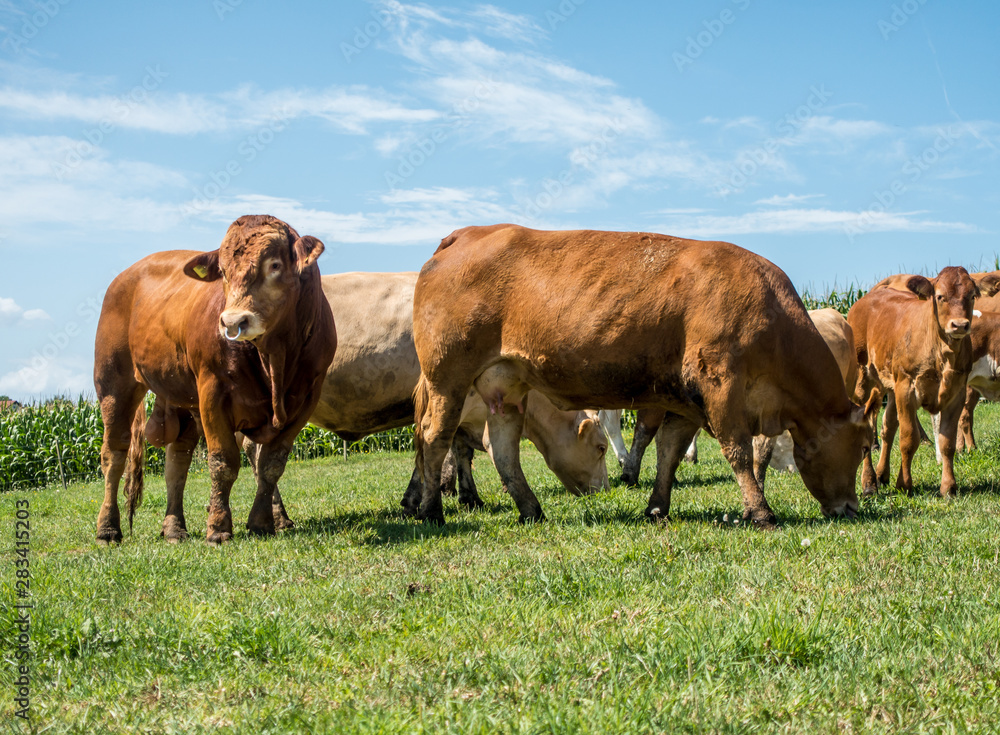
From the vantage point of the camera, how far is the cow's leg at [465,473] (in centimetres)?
1007

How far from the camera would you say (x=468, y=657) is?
3635mm

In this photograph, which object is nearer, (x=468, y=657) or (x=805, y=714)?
(x=805, y=714)

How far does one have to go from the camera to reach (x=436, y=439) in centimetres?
761

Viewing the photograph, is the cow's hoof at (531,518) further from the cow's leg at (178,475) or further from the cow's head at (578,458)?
the cow's leg at (178,475)

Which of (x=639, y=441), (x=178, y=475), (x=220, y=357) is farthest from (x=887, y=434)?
(x=178, y=475)

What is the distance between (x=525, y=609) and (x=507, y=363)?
328cm

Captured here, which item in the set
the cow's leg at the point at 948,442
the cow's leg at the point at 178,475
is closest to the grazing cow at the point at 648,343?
the cow's leg at the point at 948,442

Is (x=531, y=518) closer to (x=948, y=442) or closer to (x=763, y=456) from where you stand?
(x=763, y=456)

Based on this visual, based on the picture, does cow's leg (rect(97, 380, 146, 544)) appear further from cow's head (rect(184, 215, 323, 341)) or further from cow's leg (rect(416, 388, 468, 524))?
cow's leg (rect(416, 388, 468, 524))

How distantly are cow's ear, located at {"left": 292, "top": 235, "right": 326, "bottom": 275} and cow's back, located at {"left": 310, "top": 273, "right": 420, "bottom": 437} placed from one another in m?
2.89

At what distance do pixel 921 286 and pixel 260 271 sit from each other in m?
6.55

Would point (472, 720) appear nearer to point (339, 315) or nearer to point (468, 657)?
point (468, 657)

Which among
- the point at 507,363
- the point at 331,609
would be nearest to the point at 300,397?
the point at 507,363

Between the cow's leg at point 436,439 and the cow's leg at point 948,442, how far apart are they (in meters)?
4.64
